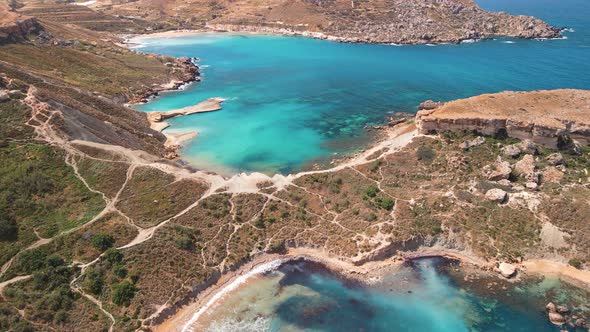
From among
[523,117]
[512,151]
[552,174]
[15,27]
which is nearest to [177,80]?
[15,27]

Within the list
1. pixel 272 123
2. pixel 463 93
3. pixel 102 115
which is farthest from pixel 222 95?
pixel 463 93

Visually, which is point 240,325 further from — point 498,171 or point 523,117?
point 523,117

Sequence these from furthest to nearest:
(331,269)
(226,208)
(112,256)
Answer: (226,208)
(331,269)
(112,256)

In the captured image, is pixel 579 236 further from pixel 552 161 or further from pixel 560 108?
pixel 560 108

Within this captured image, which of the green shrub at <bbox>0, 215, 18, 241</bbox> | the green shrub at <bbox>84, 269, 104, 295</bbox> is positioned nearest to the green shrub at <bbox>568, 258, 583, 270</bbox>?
the green shrub at <bbox>84, 269, 104, 295</bbox>

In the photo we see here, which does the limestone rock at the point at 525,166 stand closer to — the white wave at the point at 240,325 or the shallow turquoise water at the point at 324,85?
the shallow turquoise water at the point at 324,85

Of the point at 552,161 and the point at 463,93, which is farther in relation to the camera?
the point at 463,93
